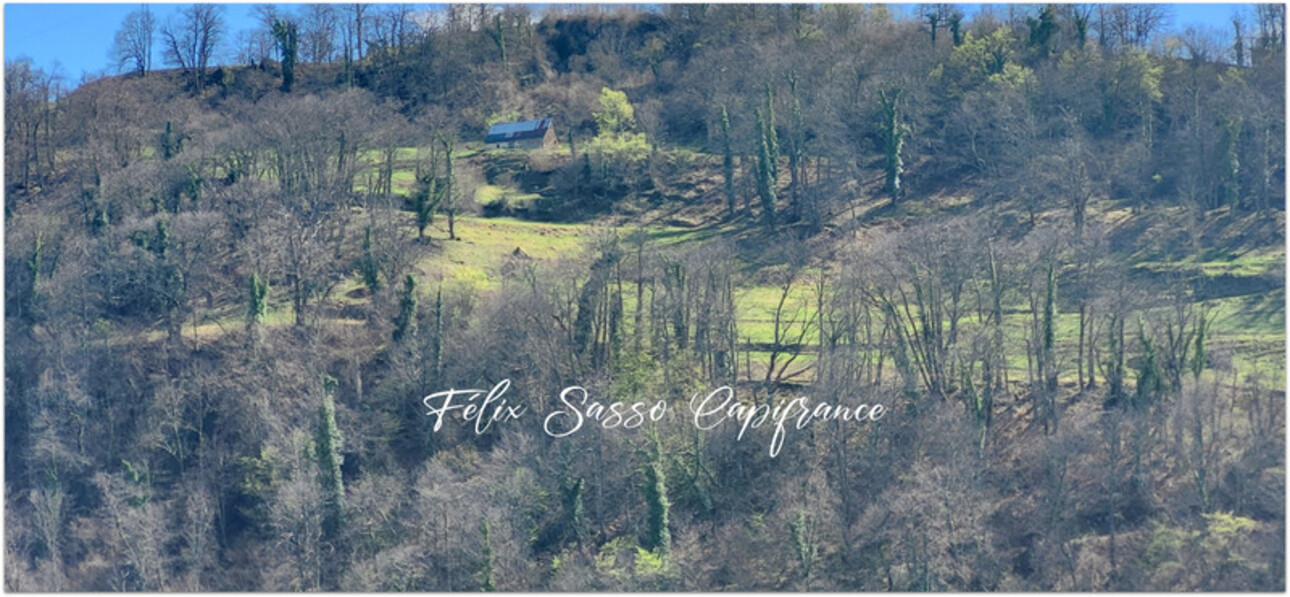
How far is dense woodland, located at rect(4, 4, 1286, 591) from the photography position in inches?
2162

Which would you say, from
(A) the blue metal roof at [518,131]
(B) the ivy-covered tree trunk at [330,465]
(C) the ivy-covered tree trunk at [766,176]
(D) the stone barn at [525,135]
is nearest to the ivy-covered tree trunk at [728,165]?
(C) the ivy-covered tree trunk at [766,176]

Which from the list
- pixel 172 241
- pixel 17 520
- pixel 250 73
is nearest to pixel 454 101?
pixel 250 73

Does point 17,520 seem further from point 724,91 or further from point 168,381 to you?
point 724,91

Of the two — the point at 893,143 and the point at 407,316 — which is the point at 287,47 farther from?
the point at 407,316

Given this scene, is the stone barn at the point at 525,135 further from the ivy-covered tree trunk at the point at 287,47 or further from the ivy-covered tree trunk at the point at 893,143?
the ivy-covered tree trunk at the point at 893,143

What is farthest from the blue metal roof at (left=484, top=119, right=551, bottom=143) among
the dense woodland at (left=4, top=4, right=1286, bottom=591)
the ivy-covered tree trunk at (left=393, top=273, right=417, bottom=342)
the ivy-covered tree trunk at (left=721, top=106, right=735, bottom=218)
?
the ivy-covered tree trunk at (left=393, top=273, right=417, bottom=342)

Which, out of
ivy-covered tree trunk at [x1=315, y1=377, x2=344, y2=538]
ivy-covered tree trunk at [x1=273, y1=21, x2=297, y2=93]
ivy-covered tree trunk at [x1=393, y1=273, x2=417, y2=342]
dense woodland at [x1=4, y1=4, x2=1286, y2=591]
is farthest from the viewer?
ivy-covered tree trunk at [x1=273, y1=21, x2=297, y2=93]

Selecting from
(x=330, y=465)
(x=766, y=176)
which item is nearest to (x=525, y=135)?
(x=766, y=176)

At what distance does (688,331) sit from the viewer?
63.8 meters

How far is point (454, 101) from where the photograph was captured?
10706 cm

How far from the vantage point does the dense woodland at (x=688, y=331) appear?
54906mm

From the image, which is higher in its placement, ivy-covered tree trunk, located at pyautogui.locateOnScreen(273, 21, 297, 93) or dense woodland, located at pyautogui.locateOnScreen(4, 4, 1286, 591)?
ivy-covered tree trunk, located at pyautogui.locateOnScreen(273, 21, 297, 93)

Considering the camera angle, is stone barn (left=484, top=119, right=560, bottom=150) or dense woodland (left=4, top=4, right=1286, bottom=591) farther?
stone barn (left=484, top=119, right=560, bottom=150)

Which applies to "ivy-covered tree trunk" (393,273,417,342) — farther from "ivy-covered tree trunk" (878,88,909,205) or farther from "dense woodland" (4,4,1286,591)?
"ivy-covered tree trunk" (878,88,909,205)
